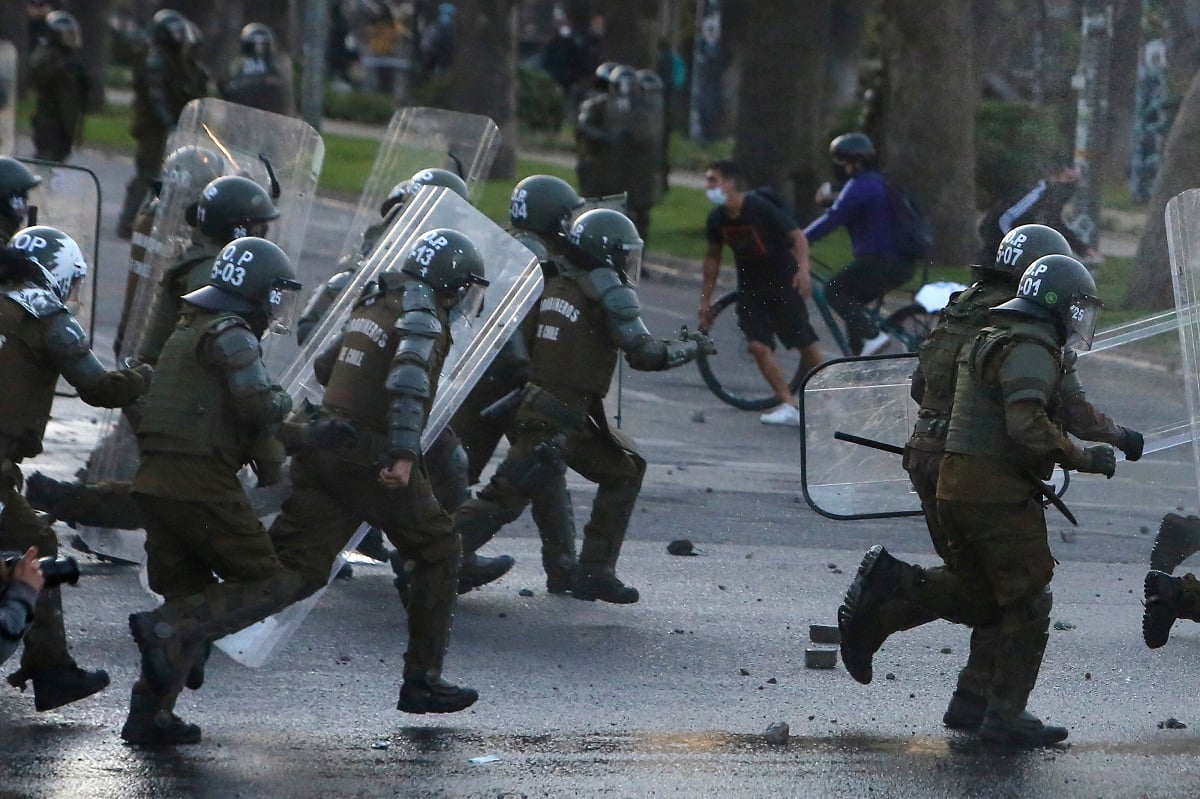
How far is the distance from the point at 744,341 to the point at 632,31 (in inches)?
504

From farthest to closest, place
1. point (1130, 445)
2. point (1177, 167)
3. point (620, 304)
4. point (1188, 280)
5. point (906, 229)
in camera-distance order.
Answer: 1. point (1177, 167)
2. point (906, 229)
3. point (620, 304)
4. point (1188, 280)
5. point (1130, 445)

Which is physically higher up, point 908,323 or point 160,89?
point 908,323

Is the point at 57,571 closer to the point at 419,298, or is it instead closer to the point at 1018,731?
the point at 419,298

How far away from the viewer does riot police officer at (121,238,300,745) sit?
552 cm

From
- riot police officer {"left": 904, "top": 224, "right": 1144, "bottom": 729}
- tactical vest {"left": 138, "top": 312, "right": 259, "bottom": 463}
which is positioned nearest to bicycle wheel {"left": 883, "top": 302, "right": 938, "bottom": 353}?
riot police officer {"left": 904, "top": 224, "right": 1144, "bottom": 729}

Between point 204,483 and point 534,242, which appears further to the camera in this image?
point 534,242

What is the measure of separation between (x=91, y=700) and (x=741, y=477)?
4.95 m

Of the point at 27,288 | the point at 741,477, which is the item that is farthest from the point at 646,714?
the point at 741,477

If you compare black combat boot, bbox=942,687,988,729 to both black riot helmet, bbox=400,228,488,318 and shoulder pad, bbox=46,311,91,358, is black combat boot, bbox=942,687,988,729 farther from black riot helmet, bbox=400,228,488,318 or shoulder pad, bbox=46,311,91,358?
shoulder pad, bbox=46,311,91,358

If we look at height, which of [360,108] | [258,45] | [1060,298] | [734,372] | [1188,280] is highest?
[1060,298]

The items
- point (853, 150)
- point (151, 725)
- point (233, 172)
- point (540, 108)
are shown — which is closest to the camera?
point (151, 725)

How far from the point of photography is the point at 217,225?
23.0 ft

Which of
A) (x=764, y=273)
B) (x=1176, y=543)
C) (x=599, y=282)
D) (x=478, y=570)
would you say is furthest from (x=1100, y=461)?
(x=764, y=273)

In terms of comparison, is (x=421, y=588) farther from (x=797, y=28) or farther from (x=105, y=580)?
(x=797, y=28)
